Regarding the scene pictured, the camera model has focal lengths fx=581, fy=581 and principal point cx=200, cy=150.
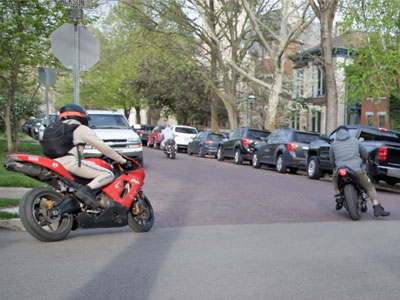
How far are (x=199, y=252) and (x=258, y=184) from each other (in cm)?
910

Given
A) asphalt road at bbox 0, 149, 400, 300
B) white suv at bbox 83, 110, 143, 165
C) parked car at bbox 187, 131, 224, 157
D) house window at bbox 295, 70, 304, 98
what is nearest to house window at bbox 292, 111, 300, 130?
house window at bbox 295, 70, 304, 98

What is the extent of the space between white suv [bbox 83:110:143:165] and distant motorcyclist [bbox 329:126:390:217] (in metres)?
8.07

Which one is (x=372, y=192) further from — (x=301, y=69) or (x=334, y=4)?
(x=301, y=69)

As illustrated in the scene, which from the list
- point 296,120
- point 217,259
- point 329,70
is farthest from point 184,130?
point 217,259

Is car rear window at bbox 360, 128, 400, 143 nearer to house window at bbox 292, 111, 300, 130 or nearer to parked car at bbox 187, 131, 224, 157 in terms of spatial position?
parked car at bbox 187, 131, 224, 157

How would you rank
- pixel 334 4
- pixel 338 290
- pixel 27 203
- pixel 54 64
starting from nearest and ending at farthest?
pixel 338 290
pixel 27 203
pixel 54 64
pixel 334 4

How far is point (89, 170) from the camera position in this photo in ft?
23.4

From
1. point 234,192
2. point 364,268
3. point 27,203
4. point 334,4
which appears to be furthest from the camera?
point 334,4

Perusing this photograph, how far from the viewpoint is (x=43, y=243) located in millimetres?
6828

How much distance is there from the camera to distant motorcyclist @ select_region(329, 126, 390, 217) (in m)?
9.98

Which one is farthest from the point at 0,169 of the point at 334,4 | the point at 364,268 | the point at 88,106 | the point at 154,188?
the point at 88,106

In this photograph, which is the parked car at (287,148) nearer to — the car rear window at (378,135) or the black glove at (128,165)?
the car rear window at (378,135)

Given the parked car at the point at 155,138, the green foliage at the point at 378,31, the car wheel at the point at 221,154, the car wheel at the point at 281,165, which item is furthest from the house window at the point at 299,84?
the car wheel at the point at 281,165

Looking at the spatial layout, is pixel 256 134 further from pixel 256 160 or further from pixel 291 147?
pixel 291 147
